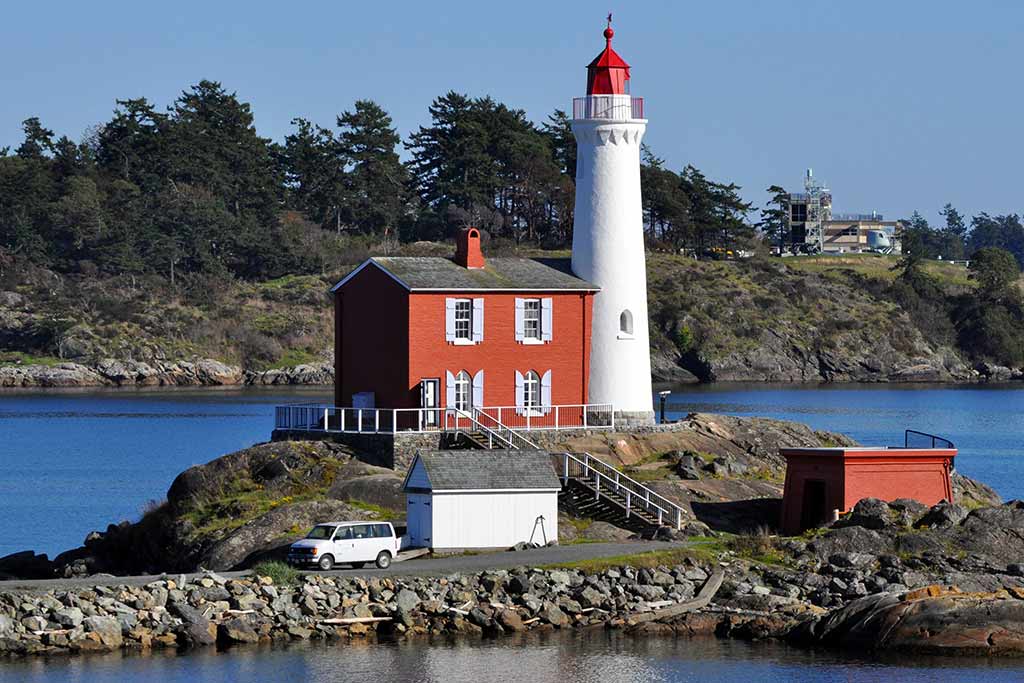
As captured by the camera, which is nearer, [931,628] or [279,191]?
[931,628]

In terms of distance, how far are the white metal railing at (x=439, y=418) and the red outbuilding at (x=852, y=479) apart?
7.01m

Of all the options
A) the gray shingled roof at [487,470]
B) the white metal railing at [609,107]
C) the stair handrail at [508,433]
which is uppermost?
the white metal railing at [609,107]

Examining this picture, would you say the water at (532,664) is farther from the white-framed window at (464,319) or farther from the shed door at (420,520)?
the white-framed window at (464,319)

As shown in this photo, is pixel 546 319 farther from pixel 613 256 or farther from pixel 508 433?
pixel 508 433

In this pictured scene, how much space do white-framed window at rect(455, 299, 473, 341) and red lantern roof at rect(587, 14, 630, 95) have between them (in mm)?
7330

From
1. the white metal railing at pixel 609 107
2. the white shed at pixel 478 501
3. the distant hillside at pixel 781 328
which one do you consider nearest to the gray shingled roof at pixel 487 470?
the white shed at pixel 478 501

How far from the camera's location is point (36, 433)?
299 ft

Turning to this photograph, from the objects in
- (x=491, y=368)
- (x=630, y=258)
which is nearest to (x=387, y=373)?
(x=491, y=368)

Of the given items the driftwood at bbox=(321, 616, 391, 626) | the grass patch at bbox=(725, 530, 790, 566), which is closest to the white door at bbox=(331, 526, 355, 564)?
the driftwood at bbox=(321, 616, 391, 626)

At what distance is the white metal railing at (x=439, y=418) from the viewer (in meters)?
50.0

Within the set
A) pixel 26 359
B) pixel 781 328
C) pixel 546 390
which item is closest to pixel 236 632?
pixel 546 390

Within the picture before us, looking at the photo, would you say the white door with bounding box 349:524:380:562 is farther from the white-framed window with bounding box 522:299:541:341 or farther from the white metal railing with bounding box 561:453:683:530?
the white-framed window with bounding box 522:299:541:341

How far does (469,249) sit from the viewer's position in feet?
173

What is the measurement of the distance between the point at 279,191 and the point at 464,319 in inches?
3779
